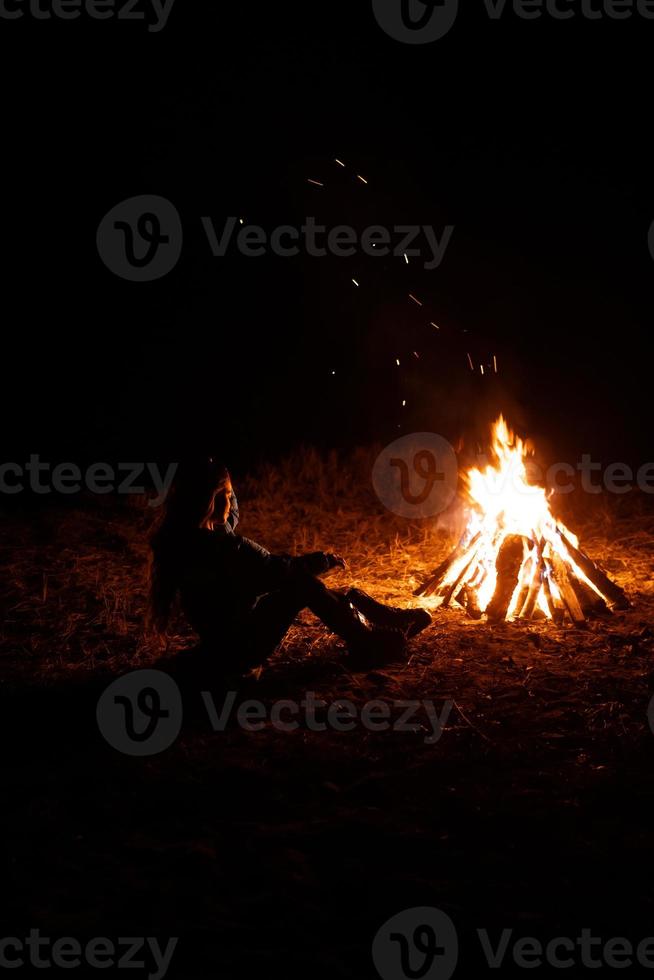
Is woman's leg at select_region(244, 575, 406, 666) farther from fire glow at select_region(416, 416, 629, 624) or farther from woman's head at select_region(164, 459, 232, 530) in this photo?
fire glow at select_region(416, 416, 629, 624)

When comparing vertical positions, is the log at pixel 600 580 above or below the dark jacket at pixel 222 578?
above

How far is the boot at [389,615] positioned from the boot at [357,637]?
117 millimetres

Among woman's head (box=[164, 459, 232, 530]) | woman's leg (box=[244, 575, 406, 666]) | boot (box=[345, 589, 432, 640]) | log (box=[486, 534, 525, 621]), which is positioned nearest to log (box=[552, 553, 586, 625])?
log (box=[486, 534, 525, 621])

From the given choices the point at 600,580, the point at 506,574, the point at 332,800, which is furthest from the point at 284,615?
the point at 600,580

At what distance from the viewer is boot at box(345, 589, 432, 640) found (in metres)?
5.81

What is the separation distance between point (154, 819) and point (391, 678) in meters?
1.85

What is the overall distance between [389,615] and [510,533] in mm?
1405

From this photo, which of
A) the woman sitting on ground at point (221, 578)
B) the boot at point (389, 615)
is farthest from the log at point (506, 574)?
the woman sitting on ground at point (221, 578)

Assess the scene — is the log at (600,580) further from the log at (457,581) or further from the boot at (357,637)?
the boot at (357,637)

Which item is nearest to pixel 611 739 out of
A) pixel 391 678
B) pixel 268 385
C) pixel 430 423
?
pixel 391 678

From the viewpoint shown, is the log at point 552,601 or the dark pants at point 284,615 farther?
the log at point 552,601

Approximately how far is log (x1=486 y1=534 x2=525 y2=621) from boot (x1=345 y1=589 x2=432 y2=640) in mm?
681

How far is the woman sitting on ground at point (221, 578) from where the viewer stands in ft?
17.2

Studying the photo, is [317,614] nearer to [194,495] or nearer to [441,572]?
[194,495]
